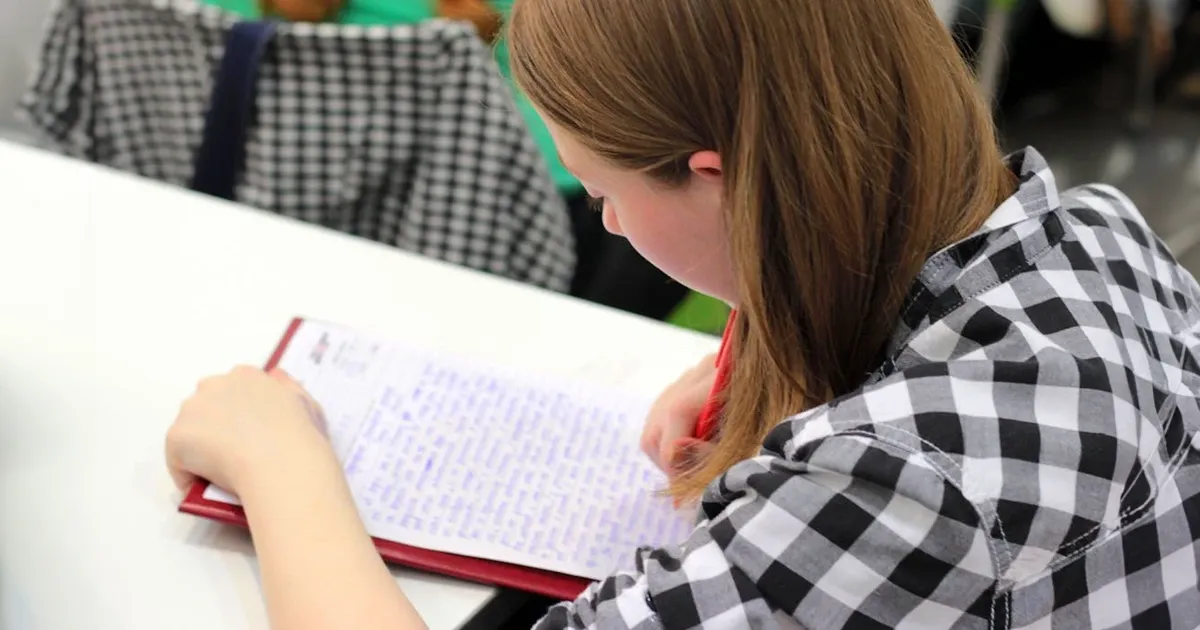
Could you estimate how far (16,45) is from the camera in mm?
1550

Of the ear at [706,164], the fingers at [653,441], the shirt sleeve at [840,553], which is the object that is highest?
the ear at [706,164]

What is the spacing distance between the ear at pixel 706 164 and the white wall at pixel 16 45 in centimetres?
131

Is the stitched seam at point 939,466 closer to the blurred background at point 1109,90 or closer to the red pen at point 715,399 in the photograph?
the red pen at point 715,399

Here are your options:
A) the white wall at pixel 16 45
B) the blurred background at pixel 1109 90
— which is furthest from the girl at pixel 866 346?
the blurred background at pixel 1109 90

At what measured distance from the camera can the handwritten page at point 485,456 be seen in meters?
0.71

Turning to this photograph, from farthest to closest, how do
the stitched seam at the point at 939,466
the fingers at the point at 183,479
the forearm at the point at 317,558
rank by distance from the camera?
the fingers at the point at 183,479
the forearm at the point at 317,558
the stitched seam at the point at 939,466

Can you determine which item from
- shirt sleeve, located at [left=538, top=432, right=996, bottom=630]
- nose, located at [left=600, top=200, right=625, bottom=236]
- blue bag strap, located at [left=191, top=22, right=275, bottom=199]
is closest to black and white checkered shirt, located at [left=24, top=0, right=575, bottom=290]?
blue bag strap, located at [left=191, top=22, right=275, bottom=199]

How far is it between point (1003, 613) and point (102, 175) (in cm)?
95

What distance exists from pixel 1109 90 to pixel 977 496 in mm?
2383

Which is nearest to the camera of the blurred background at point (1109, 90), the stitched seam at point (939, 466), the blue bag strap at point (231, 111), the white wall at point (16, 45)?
the stitched seam at point (939, 466)

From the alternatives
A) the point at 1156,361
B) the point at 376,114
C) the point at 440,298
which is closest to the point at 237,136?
the point at 376,114

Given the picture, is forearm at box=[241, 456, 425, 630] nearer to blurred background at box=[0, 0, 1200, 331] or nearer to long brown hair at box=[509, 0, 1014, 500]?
long brown hair at box=[509, 0, 1014, 500]

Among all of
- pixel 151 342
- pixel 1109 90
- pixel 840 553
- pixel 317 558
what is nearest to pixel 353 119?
pixel 151 342

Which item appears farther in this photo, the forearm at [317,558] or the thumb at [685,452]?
the thumb at [685,452]
